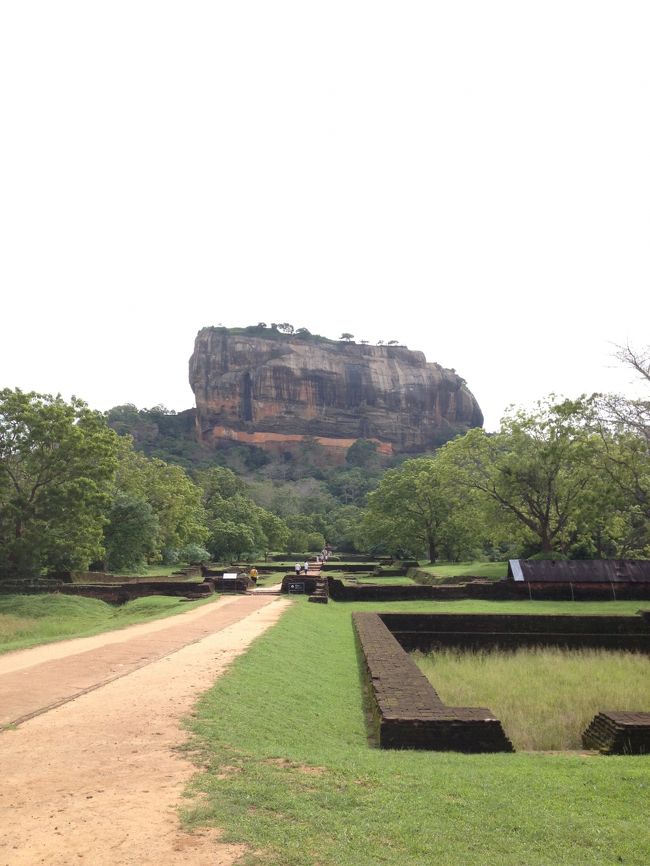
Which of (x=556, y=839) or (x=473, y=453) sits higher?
(x=473, y=453)

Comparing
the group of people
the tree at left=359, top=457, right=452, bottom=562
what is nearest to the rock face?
the group of people

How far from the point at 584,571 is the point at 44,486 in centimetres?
1865

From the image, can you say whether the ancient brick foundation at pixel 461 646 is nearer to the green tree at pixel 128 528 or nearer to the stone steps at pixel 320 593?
the stone steps at pixel 320 593

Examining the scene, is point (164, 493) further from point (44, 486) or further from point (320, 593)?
point (320, 593)

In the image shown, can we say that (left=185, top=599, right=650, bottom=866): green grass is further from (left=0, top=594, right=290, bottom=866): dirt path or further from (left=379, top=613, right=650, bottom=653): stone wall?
(left=379, top=613, right=650, bottom=653): stone wall

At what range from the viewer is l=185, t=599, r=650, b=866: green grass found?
3.55m

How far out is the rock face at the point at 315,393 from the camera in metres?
117

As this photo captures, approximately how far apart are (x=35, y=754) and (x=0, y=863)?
183cm

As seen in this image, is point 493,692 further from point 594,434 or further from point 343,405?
point 343,405

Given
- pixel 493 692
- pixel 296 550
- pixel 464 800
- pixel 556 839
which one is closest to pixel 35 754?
pixel 464 800

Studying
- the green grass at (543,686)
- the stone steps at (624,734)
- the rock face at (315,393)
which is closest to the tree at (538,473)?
the green grass at (543,686)

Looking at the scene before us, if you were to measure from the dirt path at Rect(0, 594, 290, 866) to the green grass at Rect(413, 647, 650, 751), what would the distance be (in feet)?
11.6

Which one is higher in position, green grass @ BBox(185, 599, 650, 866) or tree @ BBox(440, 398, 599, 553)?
tree @ BBox(440, 398, 599, 553)

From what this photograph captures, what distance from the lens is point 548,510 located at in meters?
27.3
